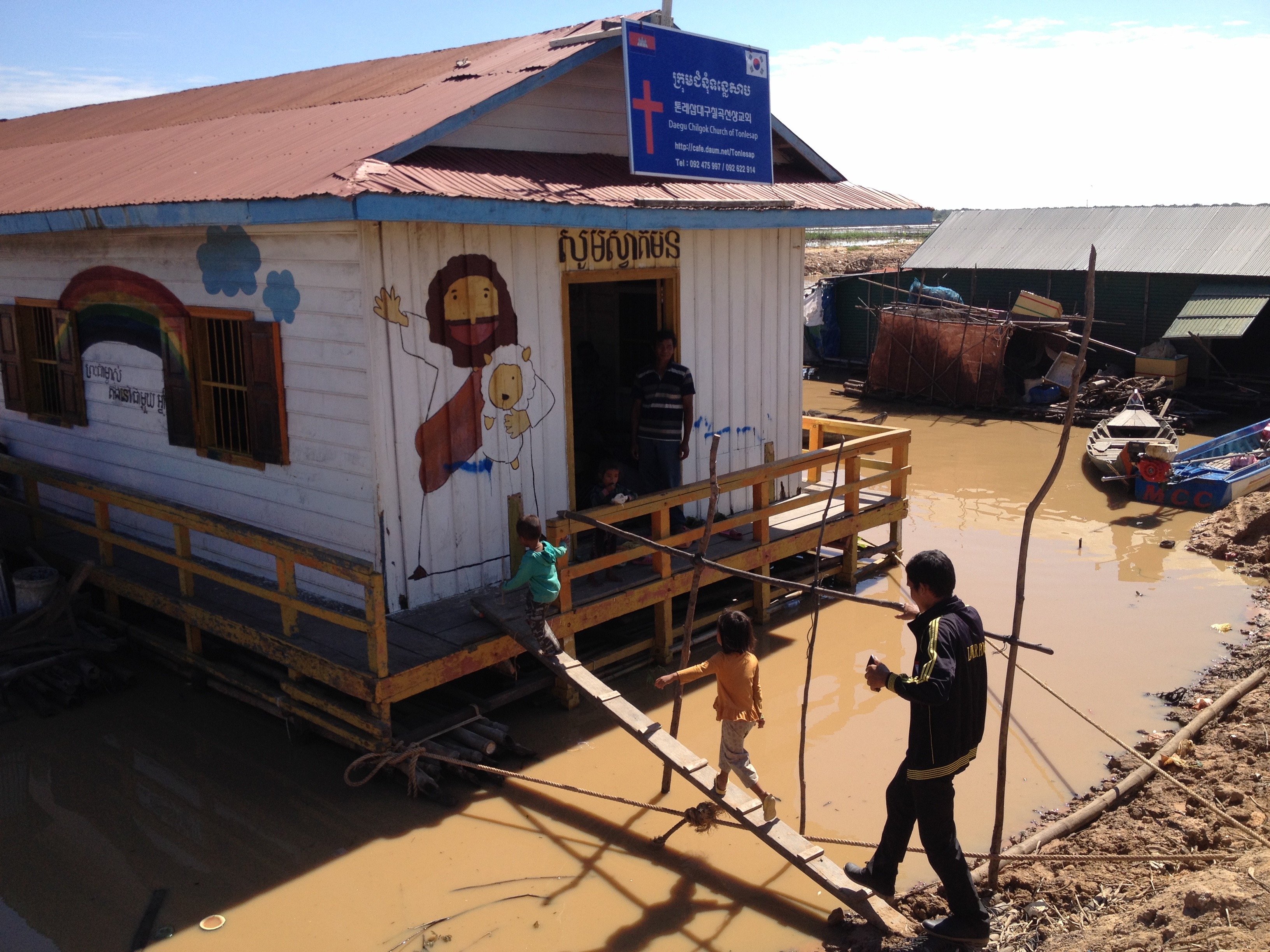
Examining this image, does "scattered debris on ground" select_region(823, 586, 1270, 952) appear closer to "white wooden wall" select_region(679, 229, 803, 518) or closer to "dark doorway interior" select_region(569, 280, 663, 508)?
"white wooden wall" select_region(679, 229, 803, 518)

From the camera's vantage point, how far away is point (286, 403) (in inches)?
291

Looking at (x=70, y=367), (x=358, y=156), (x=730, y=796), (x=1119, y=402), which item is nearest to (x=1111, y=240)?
(x=1119, y=402)

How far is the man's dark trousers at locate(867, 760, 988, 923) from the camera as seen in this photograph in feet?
15.1

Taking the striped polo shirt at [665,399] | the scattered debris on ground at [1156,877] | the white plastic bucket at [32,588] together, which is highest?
the striped polo shirt at [665,399]

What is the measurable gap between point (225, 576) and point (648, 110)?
15.2 feet

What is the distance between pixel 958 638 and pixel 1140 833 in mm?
2250

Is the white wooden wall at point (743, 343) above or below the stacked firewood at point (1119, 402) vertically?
above

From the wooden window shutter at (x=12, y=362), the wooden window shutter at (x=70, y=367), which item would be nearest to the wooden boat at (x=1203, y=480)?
the wooden window shutter at (x=70, y=367)

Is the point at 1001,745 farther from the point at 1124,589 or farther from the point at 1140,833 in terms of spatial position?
the point at 1124,589

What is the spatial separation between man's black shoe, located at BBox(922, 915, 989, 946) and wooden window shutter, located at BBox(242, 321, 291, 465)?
523cm

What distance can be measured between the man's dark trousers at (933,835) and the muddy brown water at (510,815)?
615mm

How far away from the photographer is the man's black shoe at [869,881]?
4945 mm

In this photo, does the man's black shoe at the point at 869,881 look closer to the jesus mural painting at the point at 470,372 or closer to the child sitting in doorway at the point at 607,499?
the child sitting in doorway at the point at 607,499

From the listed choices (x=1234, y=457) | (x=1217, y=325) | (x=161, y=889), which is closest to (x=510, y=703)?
(x=161, y=889)
